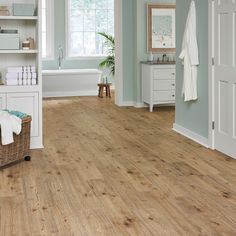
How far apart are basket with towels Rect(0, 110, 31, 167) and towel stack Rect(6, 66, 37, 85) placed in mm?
531

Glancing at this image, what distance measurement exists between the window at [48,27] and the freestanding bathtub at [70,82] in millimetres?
802

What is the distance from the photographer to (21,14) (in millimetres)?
5363

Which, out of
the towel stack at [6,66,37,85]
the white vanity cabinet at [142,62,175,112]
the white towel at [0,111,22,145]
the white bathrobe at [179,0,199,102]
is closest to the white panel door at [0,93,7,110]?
the towel stack at [6,66,37,85]

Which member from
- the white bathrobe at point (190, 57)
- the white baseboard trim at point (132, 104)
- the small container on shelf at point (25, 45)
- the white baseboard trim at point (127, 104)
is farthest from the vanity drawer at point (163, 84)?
the small container on shelf at point (25, 45)

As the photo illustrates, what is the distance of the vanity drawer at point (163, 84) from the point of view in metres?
8.27

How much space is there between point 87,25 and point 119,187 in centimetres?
831

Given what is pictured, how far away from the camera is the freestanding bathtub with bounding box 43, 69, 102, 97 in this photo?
10.6 meters

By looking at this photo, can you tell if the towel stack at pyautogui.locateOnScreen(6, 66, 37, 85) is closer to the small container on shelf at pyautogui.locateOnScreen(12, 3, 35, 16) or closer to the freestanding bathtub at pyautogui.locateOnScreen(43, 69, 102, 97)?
the small container on shelf at pyautogui.locateOnScreen(12, 3, 35, 16)

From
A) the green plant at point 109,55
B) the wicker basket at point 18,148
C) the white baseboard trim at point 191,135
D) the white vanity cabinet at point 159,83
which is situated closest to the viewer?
the wicker basket at point 18,148

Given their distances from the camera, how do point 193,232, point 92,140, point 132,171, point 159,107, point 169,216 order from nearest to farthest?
point 193,232
point 169,216
point 132,171
point 92,140
point 159,107

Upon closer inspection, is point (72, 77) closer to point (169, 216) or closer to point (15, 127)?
point (15, 127)

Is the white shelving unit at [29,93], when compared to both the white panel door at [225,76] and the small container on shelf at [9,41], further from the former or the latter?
the white panel door at [225,76]

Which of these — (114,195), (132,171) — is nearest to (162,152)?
(132,171)

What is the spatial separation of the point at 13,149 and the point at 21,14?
5.30 feet
